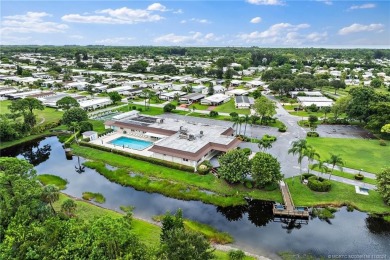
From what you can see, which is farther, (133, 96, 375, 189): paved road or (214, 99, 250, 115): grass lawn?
(214, 99, 250, 115): grass lawn

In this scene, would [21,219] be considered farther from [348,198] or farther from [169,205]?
[348,198]

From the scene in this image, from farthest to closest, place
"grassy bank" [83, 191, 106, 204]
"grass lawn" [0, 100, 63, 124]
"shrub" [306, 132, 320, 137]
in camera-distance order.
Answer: "grass lawn" [0, 100, 63, 124] < "shrub" [306, 132, 320, 137] < "grassy bank" [83, 191, 106, 204]

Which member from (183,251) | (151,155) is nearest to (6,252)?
(183,251)

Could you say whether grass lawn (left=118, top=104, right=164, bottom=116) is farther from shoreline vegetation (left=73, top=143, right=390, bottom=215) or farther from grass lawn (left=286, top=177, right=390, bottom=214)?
grass lawn (left=286, top=177, right=390, bottom=214)

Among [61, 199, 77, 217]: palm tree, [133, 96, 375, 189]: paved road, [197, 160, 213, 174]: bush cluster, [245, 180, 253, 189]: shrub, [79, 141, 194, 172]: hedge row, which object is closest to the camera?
[61, 199, 77, 217]: palm tree

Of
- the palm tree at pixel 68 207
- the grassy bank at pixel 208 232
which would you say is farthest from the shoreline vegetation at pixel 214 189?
the palm tree at pixel 68 207

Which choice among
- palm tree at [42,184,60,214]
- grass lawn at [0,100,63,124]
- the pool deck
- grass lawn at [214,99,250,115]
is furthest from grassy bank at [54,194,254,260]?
grass lawn at [214,99,250,115]

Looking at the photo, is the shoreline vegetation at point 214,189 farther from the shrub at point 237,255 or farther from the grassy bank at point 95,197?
the shrub at point 237,255
